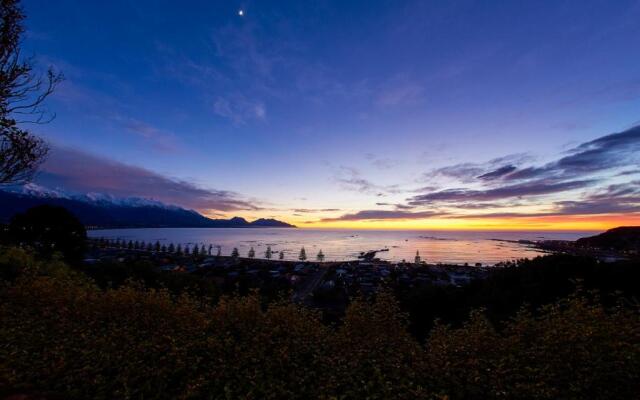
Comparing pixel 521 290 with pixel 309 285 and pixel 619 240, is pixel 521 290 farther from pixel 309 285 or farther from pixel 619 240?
pixel 619 240

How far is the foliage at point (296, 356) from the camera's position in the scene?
4.14 meters

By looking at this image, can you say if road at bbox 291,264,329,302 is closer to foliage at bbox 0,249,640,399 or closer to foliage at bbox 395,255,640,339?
foliage at bbox 395,255,640,339

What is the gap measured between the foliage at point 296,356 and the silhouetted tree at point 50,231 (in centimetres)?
3781

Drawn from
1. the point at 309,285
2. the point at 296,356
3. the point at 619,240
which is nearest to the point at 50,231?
the point at 309,285

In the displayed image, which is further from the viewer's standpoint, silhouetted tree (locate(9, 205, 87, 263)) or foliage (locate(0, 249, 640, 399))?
silhouetted tree (locate(9, 205, 87, 263))

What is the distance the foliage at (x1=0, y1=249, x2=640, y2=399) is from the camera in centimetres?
414

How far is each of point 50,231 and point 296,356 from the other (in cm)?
4496

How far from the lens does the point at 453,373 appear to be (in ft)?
14.5

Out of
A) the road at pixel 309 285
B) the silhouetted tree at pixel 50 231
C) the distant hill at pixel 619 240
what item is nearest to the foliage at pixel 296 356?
the road at pixel 309 285

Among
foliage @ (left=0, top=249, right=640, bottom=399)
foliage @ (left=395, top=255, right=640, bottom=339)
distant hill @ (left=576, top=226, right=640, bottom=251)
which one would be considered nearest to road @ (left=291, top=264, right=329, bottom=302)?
foliage @ (left=395, top=255, right=640, bottom=339)

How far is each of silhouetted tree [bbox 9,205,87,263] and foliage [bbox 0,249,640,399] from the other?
37.8 m

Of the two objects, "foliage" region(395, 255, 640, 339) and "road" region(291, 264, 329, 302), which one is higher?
"foliage" region(395, 255, 640, 339)

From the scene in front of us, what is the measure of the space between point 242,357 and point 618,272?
2191 centimetres

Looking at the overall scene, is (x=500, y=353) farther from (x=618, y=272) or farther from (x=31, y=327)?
(x=618, y=272)
